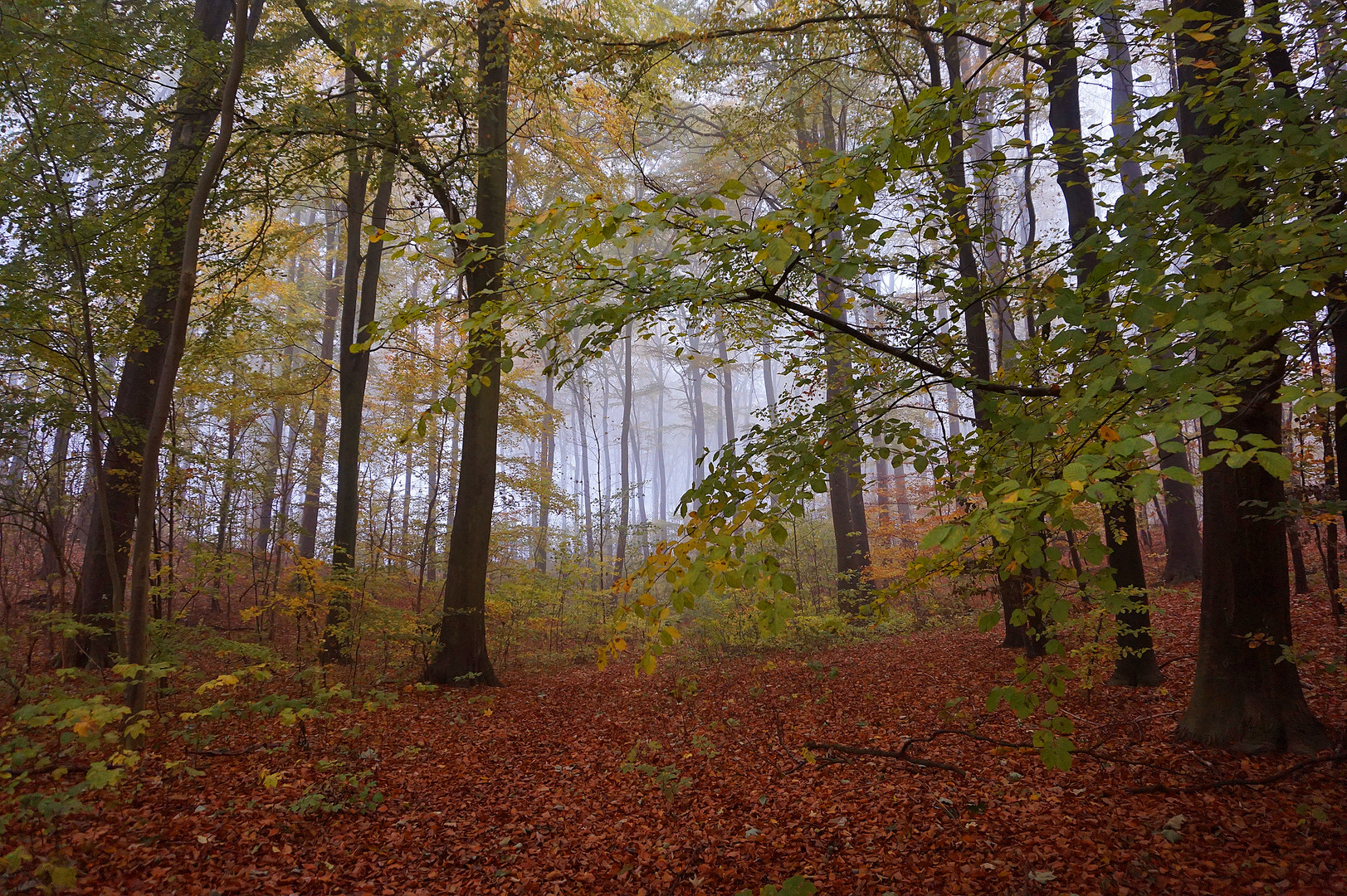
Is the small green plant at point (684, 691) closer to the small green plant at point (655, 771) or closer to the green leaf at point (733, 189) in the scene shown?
the small green plant at point (655, 771)

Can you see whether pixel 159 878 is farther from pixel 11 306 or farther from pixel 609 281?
pixel 11 306

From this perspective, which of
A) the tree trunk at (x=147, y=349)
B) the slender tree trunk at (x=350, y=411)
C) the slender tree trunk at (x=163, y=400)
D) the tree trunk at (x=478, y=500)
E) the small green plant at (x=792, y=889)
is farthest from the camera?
the slender tree trunk at (x=350, y=411)

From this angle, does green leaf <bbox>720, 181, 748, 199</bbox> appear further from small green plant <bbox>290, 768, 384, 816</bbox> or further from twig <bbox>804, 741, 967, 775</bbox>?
small green plant <bbox>290, 768, 384, 816</bbox>

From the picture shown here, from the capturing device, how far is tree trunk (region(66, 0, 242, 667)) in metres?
6.22

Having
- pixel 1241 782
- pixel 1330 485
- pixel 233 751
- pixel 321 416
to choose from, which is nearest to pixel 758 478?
pixel 1241 782

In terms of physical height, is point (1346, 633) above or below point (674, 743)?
above

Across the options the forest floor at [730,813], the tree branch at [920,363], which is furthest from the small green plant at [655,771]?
the tree branch at [920,363]

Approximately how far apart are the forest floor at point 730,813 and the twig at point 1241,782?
31mm

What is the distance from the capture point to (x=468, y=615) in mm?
7539

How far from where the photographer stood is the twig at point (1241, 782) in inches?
132

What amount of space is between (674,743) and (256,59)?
8.88 meters

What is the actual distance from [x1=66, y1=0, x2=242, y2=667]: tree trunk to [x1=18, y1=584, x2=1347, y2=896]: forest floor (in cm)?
325

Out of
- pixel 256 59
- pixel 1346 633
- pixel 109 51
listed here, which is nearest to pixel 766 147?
pixel 256 59

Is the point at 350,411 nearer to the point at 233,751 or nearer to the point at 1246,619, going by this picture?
the point at 233,751
